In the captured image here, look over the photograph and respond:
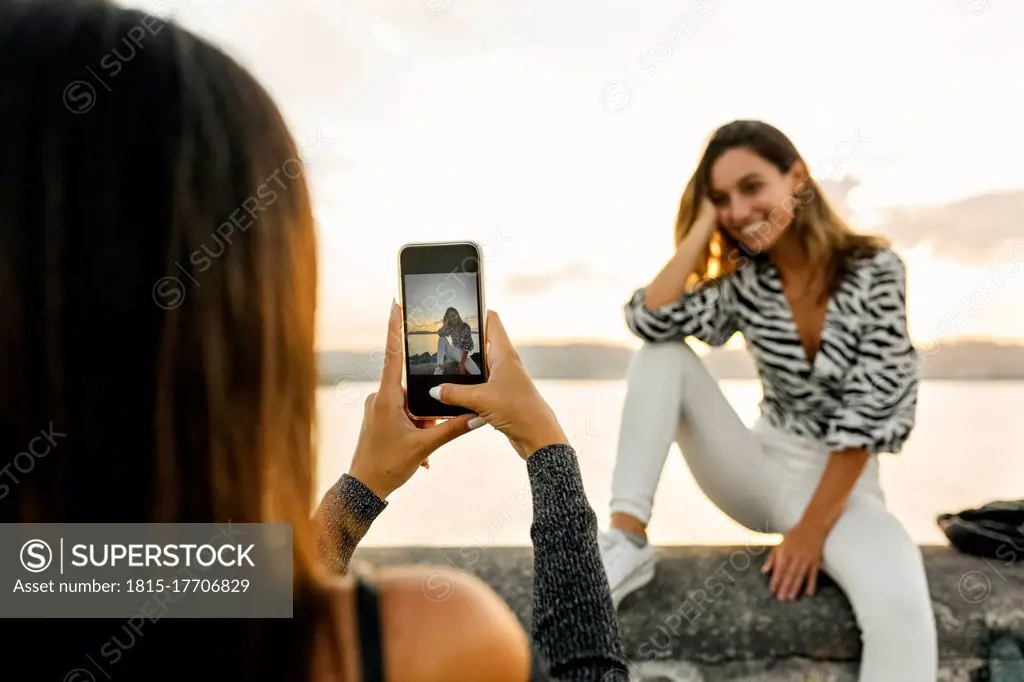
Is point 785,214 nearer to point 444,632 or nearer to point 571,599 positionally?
point 571,599

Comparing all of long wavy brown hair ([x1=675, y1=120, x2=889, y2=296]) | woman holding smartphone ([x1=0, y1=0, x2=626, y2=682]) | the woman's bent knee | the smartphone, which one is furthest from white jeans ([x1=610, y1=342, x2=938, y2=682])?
woman holding smartphone ([x1=0, y1=0, x2=626, y2=682])

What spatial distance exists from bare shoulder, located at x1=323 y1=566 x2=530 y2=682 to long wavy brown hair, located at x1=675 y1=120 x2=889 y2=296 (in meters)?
1.11

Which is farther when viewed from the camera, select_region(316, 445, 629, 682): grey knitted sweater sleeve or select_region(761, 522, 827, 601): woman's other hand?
select_region(761, 522, 827, 601): woman's other hand

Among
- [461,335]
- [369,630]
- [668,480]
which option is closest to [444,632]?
[369,630]

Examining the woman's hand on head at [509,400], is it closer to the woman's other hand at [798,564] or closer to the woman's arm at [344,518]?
the woman's arm at [344,518]

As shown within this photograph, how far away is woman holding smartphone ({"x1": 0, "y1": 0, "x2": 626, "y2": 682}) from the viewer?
0.35 m

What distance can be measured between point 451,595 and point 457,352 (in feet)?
1.64

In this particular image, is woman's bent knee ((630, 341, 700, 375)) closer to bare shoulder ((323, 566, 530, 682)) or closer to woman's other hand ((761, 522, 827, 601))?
woman's other hand ((761, 522, 827, 601))

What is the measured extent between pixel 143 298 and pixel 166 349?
23 mm

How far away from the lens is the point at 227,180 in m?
0.37

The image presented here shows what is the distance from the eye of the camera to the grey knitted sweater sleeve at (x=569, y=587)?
48 centimetres

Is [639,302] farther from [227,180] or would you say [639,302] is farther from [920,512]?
[920,512]

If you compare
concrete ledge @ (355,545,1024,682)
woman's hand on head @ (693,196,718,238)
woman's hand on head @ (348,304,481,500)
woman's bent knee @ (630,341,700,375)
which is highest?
woman's hand on head @ (693,196,718,238)

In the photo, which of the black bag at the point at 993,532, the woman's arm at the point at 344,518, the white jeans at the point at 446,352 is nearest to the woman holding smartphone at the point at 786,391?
the black bag at the point at 993,532
